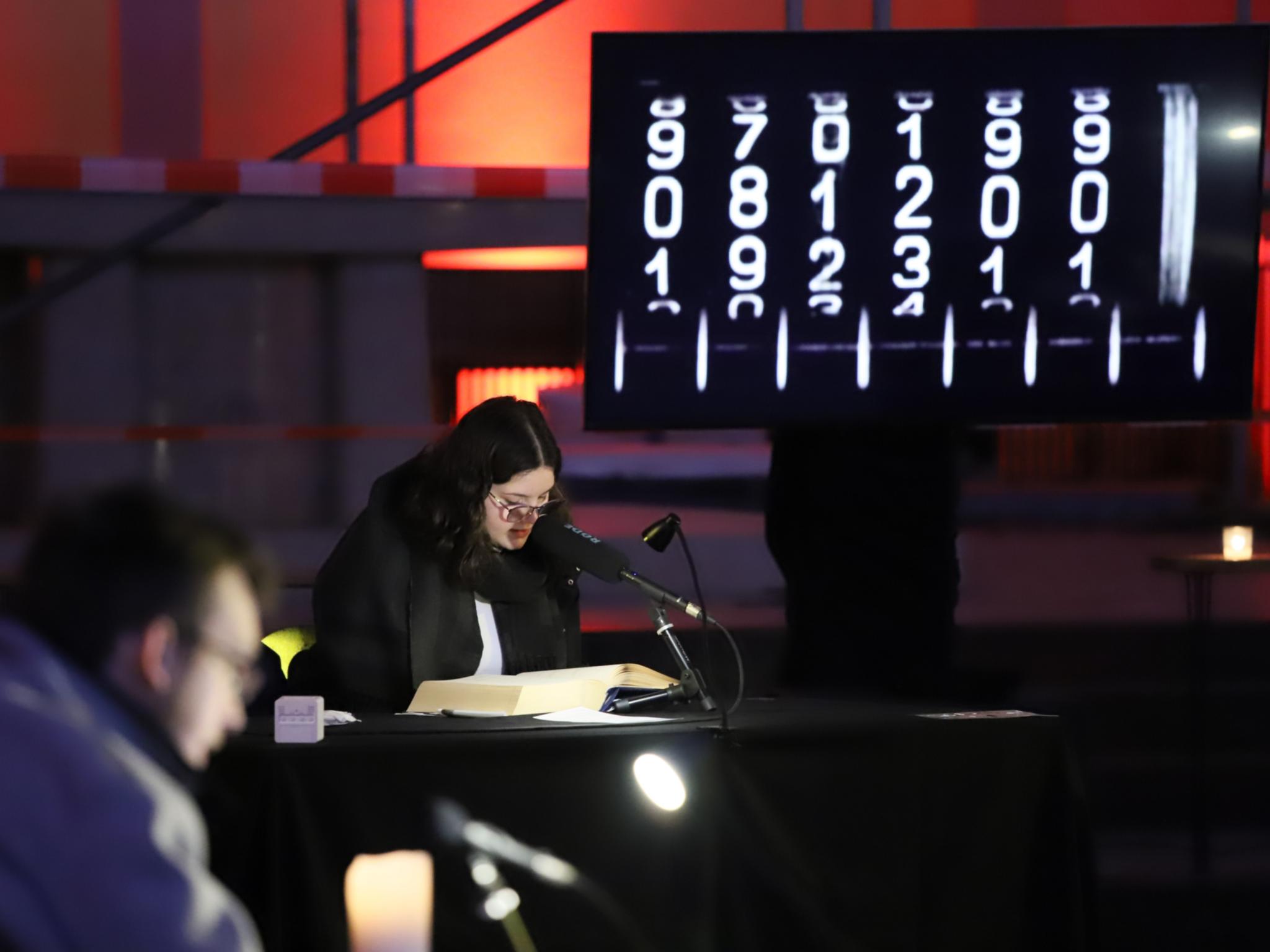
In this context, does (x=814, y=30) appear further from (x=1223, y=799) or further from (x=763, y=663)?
(x=1223, y=799)

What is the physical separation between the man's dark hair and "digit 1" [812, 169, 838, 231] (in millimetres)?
2586

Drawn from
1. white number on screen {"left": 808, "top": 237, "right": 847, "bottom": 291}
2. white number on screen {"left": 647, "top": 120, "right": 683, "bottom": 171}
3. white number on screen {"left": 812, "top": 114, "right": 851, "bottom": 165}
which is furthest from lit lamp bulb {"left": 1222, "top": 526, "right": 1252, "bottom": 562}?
white number on screen {"left": 647, "top": 120, "right": 683, "bottom": 171}

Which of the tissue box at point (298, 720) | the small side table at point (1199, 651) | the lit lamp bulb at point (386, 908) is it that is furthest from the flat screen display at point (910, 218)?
the lit lamp bulb at point (386, 908)

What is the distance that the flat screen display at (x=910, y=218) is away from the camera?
136 inches

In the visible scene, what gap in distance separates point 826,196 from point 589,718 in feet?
4.54

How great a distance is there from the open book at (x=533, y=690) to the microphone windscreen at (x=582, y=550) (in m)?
0.21

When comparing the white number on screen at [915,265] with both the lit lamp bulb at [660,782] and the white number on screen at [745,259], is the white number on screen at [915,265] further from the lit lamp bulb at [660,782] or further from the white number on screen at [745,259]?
the lit lamp bulb at [660,782]

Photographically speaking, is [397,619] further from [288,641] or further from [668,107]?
[668,107]

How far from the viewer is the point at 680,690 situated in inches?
109

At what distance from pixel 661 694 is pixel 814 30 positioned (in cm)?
152

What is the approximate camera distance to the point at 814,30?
11.4ft

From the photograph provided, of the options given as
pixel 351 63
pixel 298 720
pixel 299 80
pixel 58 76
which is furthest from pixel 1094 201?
pixel 58 76

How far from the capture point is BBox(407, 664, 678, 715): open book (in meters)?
2.70

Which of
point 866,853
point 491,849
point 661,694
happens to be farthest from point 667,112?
point 491,849
